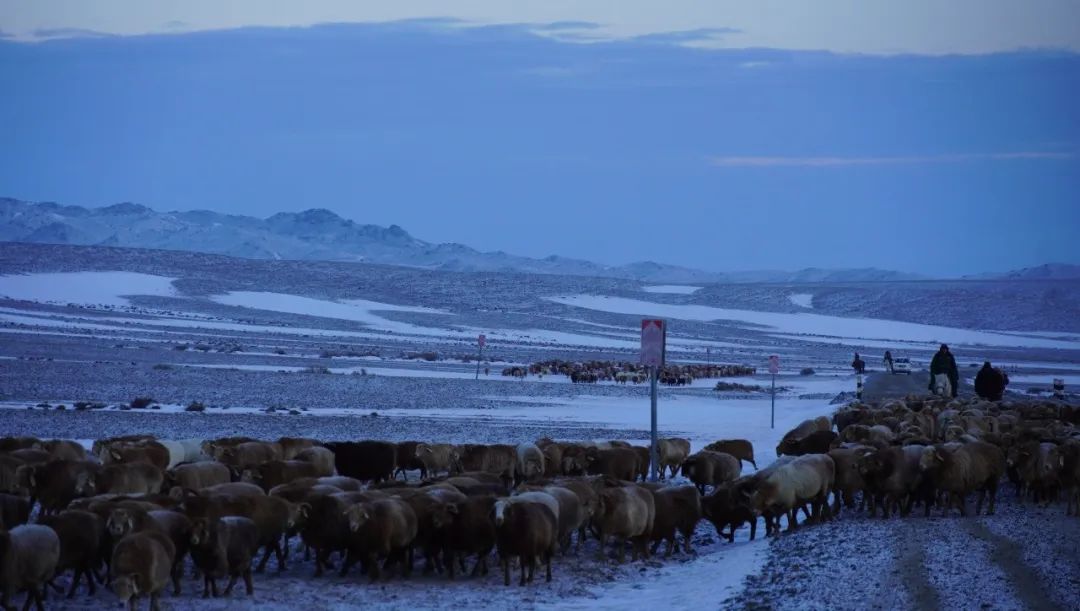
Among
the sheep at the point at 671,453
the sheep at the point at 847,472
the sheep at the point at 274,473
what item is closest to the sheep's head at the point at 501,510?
the sheep at the point at 274,473

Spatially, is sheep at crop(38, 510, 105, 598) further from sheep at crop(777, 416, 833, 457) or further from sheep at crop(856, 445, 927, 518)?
sheep at crop(777, 416, 833, 457)

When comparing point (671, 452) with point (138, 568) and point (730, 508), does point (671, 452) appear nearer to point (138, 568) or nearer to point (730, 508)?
point (730, 508)

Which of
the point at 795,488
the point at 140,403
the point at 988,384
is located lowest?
the point at 140,403

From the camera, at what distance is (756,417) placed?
3397 cm

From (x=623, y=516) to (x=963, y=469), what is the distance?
14.5 ft

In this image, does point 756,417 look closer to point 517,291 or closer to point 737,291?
point 517,291

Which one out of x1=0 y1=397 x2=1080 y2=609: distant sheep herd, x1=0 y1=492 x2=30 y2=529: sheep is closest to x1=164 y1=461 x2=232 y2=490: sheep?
x1=0 y1=397 x2=1080 y2=609: distant sheep herd

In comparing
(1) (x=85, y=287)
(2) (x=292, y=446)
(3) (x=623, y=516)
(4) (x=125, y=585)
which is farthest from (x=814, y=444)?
(1) (x=85, y=287)

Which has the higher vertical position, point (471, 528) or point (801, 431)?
point (801, 431)

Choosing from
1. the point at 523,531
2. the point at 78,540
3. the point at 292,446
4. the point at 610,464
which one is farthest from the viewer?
the point at 292,446

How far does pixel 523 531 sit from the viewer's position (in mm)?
12227

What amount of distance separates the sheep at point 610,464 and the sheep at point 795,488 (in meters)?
3.04

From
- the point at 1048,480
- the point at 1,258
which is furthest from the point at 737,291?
the point at 1048,480

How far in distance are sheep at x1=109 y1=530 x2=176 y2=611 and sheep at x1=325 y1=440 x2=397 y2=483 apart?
7.43 m
